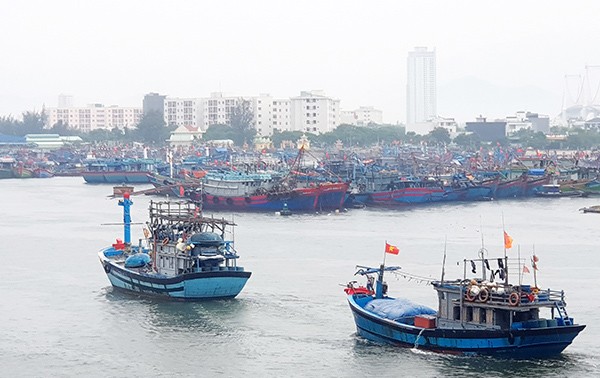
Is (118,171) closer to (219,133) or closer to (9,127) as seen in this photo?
(219,133)

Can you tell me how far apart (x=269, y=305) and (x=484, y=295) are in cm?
706

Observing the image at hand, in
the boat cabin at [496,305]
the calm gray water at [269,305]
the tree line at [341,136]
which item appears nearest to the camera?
the boat cabin at [496,305]

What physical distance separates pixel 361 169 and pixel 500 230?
23065 mm

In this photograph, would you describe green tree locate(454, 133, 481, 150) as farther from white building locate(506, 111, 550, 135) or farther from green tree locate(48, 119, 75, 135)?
green tree locate(48, 119, 75, 135)

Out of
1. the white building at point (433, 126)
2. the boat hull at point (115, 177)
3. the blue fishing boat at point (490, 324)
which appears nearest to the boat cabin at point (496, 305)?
the blue fishing boat at point (490, 324)

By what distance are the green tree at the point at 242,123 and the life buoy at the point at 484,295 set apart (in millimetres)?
99734

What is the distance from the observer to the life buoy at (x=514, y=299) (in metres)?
19.6

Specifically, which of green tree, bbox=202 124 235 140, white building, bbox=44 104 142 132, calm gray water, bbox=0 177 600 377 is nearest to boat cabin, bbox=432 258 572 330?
calm gray water, bbox=0 177 600 377

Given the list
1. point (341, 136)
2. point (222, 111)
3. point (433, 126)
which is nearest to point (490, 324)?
point (341, 136)

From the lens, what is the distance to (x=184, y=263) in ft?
84.5

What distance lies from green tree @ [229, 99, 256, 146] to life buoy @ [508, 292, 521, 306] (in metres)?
100

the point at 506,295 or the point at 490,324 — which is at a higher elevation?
the point at 506,295

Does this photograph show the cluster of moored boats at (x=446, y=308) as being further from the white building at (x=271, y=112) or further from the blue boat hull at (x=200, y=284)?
the white building at (x=271, y=112)

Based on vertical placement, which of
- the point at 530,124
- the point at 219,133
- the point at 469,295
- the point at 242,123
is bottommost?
the point at 469,295
